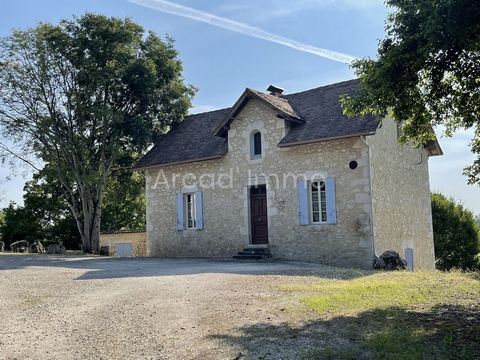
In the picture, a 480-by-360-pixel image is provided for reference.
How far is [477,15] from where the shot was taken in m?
6.96

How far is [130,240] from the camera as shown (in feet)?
86.6

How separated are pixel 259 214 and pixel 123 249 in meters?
11.3

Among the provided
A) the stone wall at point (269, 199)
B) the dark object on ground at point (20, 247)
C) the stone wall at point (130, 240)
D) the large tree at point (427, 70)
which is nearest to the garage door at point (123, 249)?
the stone wall at point (130, 240)

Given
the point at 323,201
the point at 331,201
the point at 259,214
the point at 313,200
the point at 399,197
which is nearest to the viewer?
the point at 331,201

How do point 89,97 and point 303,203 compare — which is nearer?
point 303,203

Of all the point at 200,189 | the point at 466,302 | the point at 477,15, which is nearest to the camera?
the point at 477,15

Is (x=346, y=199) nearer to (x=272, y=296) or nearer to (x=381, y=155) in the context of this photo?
(x=381, y=155)

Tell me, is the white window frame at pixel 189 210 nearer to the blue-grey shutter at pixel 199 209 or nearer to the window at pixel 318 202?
the blue-grey shutter at pixel 199 209

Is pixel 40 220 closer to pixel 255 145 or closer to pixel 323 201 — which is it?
pixel 255 145

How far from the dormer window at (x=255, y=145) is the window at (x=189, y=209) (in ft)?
10.4

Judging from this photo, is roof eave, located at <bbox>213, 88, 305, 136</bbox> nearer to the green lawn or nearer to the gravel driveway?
the gravel driveway

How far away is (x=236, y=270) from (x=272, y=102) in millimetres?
6793

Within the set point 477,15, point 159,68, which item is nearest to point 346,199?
point 477,15

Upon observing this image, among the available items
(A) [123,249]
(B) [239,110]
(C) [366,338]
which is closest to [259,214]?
(B) [239,110]
